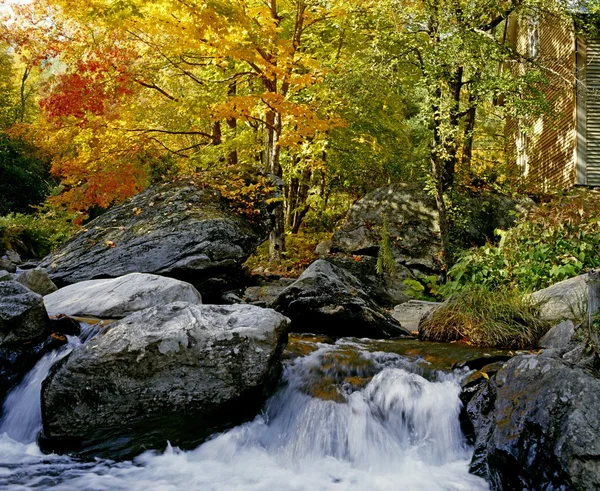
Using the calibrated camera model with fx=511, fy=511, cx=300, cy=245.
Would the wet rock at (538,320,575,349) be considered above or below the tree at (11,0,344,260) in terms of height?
below

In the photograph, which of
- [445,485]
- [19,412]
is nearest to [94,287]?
[19,412]

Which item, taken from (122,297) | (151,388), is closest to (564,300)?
(151,388)

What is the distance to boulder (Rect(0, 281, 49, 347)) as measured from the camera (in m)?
5.39

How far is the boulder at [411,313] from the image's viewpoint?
8062 mm

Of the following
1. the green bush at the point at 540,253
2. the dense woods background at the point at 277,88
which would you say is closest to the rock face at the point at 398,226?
the dense woods background at the point at 277,88

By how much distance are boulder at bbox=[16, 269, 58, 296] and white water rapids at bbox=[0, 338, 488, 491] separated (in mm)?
2996

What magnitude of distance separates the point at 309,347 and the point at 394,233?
669 cm

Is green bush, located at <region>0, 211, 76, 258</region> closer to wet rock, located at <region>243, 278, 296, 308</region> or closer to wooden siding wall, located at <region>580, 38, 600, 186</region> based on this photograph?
wet rock, located at <region>243, 278, 296, 308</region>

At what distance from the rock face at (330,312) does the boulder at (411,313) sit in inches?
27.3

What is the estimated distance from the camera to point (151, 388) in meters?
4.62

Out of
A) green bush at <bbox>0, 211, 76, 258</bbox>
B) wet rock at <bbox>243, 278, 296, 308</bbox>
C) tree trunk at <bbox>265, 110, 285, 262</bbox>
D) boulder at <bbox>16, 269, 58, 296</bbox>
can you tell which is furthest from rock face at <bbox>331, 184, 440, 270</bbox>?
green bush at <bbox>0, 211, 76, 258</bbox>

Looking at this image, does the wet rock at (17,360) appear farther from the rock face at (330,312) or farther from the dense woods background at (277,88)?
the dense woods background at (277,88)

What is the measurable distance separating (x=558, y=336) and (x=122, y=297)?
5.47 metres

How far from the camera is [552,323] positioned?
21.4 feet
